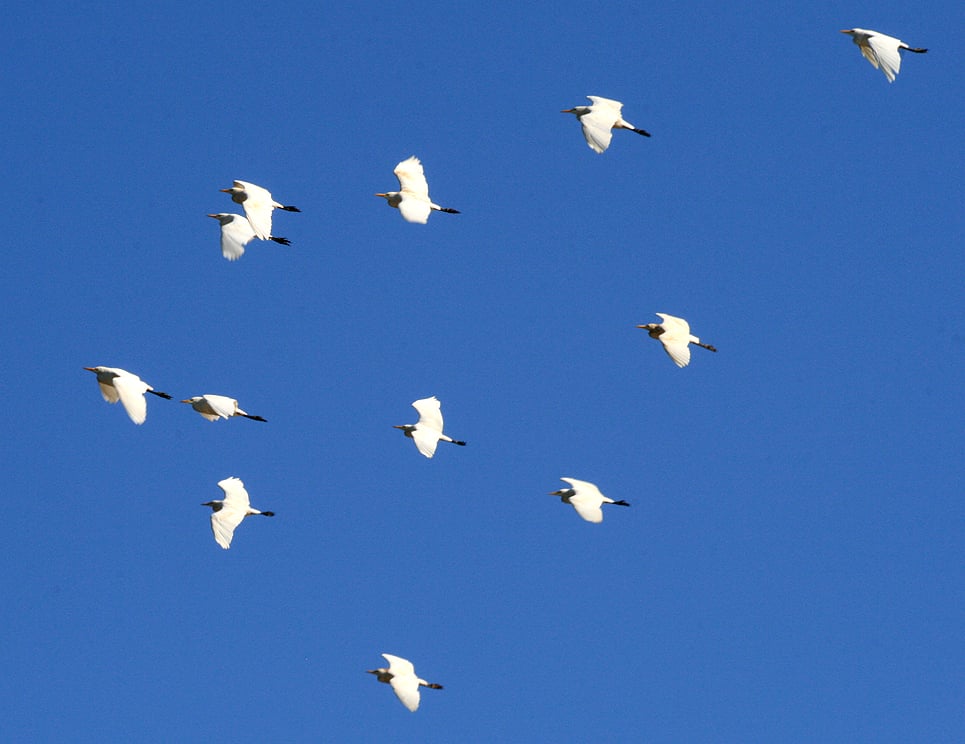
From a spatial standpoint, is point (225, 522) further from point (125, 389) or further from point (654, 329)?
point (654, 329)

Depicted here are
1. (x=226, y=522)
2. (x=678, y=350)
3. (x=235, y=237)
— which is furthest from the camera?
(x=226, y=522)

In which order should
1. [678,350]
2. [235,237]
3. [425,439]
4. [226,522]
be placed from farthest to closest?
1. [425,439]
2. [226,522]
3. [235,237]
4. [678,350]

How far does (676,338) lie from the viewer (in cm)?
4053

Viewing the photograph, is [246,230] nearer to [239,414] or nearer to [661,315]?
[239,414]

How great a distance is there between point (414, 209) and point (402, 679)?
946 cm

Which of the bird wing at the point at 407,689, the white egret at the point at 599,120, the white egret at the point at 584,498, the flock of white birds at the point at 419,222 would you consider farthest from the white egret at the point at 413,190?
the bird wing at the point at 407,689

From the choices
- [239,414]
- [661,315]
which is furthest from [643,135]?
[239,414]

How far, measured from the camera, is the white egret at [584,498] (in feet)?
132

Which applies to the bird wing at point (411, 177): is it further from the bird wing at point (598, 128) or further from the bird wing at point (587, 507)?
the bird wing at point (587, 507)

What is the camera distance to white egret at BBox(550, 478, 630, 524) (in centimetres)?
4016

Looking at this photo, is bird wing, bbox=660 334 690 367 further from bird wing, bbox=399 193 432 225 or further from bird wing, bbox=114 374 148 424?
bird wing, bbox=114 374 148 424

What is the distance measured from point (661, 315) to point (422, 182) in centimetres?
568

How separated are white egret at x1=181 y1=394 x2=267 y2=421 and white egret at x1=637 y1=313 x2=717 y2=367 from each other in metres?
9.08

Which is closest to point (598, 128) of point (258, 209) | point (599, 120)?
point (599, 120)
